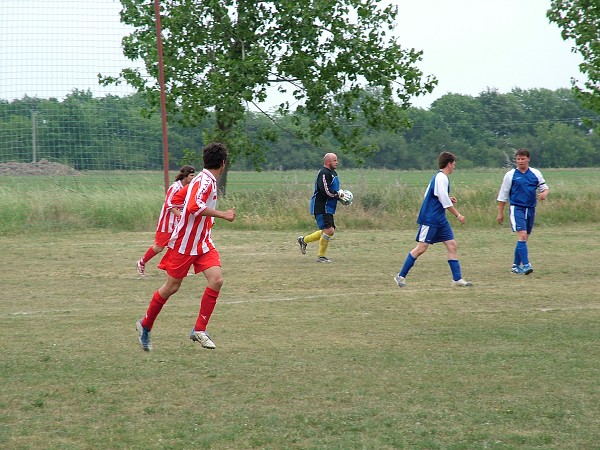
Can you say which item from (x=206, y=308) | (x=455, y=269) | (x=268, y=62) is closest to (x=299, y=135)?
(x=268, y=62)

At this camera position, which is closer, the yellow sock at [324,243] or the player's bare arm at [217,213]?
the player's bare arm at [217,213]

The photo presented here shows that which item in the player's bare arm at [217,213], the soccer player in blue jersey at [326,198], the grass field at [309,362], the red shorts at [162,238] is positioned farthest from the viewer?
the soccer player in blue jersey at [326,198]

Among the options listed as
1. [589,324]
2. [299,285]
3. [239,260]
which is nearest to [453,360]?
[589,324]

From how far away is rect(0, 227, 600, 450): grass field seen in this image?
539 centimetres

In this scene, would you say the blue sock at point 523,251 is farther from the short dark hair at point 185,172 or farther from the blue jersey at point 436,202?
the short dark hair at point 185,172

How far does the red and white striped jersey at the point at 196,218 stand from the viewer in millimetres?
7504

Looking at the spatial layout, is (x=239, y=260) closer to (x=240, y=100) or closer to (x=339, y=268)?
(x=339, y=268)

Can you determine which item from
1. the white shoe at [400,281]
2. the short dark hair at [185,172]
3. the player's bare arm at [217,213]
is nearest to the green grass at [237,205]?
the short dark hair at [185,172]

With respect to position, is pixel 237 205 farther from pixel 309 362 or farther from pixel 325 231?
pixel 309 362

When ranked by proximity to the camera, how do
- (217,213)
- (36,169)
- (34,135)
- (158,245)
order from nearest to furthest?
(217,213)
(158,245)
(36,169)
(34,135)

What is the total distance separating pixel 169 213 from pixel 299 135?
1705cm

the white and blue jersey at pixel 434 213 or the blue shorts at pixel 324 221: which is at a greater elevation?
the white and blue jersey at pixel 434 213

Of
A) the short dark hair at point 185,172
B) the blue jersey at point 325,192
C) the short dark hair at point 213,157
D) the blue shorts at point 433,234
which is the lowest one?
the blue shorts at point 433,234

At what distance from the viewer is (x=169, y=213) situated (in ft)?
39.6
